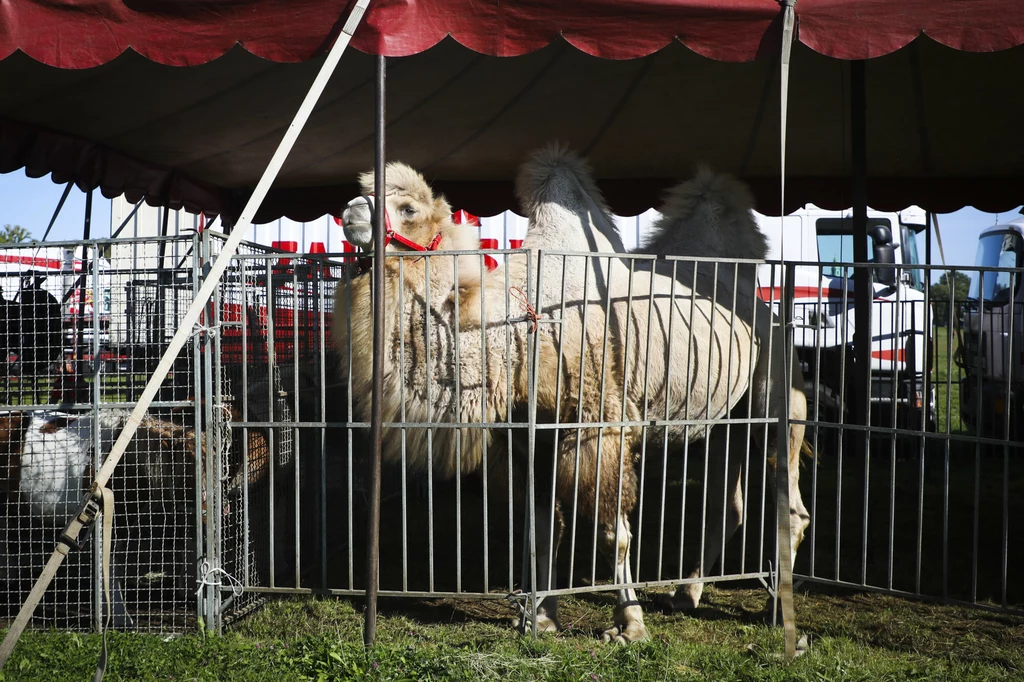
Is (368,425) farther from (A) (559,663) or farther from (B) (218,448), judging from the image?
(A) (559,663)

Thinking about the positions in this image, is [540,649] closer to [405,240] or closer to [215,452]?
[215,452]

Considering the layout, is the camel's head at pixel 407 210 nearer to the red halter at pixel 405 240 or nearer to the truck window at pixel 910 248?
the red halter at pixel 405 240

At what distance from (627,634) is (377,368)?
175 centimetres

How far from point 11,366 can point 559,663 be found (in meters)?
3.42

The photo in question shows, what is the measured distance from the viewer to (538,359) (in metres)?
3.83

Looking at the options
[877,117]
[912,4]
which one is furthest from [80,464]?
[877,117]

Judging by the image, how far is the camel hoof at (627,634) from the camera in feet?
12.5

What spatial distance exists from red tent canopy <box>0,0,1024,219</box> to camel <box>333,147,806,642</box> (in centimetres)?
96

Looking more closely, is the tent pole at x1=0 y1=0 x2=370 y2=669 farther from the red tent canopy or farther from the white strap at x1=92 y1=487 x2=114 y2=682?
the red tent canopy

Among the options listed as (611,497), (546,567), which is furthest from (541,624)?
(611,497)

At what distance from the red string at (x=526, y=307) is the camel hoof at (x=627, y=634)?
58.5 inches

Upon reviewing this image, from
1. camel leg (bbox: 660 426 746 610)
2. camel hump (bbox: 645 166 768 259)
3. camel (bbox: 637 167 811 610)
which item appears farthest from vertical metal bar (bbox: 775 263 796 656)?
camel hump (bbox: 645 166 768 259)

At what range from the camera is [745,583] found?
16.8 feet

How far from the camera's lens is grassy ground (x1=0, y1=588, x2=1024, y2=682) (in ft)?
10.9
